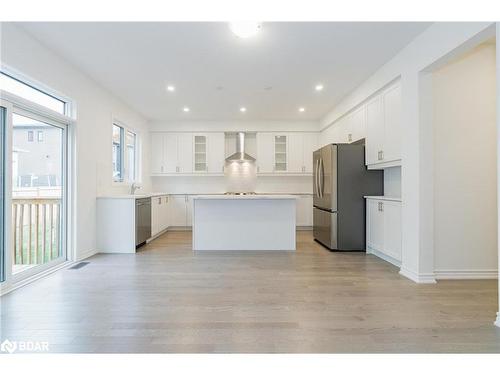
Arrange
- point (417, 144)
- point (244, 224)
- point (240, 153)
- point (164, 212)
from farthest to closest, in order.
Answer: point (240, 153)
point (164, 212)
point (244, 224)
point (417, 144)

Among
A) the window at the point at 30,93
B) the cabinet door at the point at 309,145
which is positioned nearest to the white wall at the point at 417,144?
the cabinet door at the point at 309,145

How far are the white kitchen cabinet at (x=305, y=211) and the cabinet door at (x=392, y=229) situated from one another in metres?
3.11

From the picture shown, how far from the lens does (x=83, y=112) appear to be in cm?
427

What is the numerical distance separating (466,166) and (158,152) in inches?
239

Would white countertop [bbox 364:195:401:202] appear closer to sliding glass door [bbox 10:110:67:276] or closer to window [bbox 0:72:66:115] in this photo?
sliding glass door [bbox 10:110:67:276]

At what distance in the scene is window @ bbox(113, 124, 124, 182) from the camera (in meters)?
5.61

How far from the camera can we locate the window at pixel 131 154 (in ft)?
20.7

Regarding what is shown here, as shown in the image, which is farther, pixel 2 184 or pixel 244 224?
pixel 244 224

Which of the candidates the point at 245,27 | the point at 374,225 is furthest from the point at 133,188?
the point at 374,225

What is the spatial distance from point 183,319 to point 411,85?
10.8ft

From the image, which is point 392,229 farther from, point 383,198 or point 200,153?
point 200,153

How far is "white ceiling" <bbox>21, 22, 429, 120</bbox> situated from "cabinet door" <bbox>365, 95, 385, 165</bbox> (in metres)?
0.44

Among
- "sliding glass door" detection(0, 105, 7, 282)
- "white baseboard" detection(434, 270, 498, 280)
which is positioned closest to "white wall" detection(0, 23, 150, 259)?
"sliding glass door" detection(0, 105, 7, 282)

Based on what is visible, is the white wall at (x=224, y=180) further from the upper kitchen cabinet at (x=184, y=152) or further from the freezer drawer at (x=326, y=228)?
the freezer drawer at (x=326, y=228)
